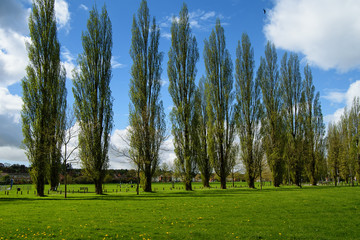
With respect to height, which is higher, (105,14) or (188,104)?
(105,14)

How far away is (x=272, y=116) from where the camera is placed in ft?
133

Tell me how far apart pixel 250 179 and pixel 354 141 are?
2132 cm

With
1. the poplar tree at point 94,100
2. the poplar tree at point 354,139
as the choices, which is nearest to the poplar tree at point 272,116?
the poplar tree at point 354,139

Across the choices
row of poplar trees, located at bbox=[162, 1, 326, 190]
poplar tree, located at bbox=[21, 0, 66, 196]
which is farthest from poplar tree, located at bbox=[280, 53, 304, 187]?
poplar tree, located at bbox=[21, 0, 66, 196]

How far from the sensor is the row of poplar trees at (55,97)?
25344 millimetres

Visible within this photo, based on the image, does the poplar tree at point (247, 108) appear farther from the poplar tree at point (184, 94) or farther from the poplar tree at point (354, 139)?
the poplar tree at point (354, 139)

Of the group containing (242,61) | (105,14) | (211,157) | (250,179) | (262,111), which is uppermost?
(105,14)

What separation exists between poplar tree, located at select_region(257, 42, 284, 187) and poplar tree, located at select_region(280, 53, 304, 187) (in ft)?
8.11

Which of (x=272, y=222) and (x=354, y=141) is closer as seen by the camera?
(x=272, y=222)

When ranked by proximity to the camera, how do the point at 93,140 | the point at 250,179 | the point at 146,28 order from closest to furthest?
the point at 93,140, the point at 146,28, the point at 250,179

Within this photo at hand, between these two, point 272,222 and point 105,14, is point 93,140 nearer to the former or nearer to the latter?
point 105,14

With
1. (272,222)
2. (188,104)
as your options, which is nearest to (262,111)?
(188,104)

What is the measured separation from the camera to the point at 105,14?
31000 mm

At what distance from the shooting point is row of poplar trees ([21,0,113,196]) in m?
25.3
